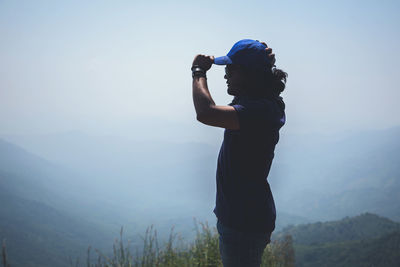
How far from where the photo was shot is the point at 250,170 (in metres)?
1.88

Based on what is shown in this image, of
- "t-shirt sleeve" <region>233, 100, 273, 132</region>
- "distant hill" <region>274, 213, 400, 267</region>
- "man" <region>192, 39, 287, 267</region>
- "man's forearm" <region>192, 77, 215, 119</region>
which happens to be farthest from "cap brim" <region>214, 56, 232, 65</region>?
"distant hill" <region>274, 213, 400, 267</region>

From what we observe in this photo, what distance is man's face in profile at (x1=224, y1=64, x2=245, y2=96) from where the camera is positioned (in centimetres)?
198

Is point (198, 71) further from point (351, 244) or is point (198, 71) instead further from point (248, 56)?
point (351, 244)

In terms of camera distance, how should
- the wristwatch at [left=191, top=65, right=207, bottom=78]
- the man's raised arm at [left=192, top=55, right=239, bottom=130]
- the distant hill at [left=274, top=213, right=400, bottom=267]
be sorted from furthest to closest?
1. the distant hill at [left=274, top=213, right=400, bottom=267]
2. the wristwatch at [left=191, top=65, right=207, bottom=78]
3. the man's raised arm at [left=192, top=55, right=239, bottom=130]

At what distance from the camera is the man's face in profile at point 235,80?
78.0 inches

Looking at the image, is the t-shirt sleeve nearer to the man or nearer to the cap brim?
the man

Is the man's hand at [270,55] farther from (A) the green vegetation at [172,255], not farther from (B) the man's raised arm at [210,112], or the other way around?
(A) the green vegetation at [172,255]

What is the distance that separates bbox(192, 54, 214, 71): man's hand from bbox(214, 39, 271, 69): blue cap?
4 centimetres

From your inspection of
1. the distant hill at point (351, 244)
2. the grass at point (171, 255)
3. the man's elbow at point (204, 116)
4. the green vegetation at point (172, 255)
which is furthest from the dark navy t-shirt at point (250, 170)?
the distant hill at point (351, 244)

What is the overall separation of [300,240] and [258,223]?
116075 mm

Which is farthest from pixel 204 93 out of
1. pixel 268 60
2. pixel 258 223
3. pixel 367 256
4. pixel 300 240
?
pixel 300 240

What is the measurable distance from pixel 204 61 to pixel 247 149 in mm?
625

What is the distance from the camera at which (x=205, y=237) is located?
17.7 ft

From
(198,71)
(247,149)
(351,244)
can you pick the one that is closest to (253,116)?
(247,149)
